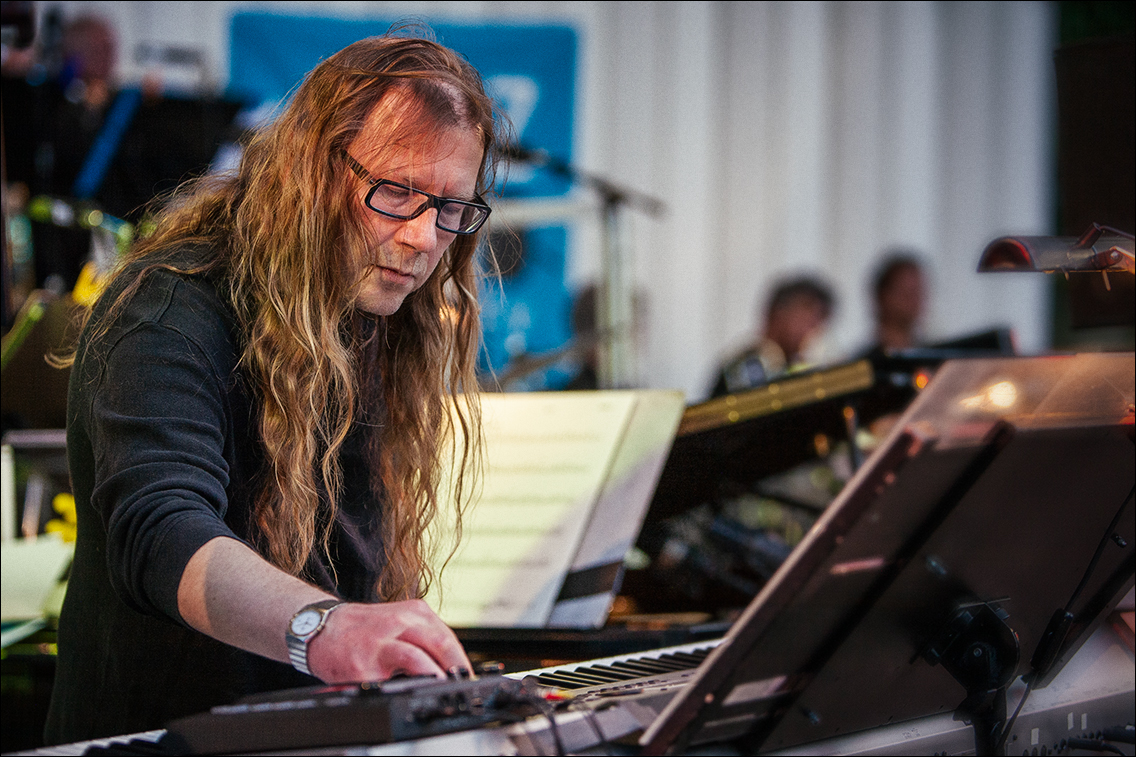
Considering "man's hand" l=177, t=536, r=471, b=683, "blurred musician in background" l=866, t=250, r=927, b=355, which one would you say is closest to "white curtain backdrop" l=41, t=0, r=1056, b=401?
"blurred musician in background" l=866, t=250, r=927, b=355

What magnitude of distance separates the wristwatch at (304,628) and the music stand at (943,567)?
254mm

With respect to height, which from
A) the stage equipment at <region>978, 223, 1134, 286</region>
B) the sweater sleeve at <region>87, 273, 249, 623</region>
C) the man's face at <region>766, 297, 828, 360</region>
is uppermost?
the stage equipment at <region>978, 223, 1134, 286</region>

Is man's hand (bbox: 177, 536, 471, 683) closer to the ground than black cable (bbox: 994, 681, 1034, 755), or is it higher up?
higher up

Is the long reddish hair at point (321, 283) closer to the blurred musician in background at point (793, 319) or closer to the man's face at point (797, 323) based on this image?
the blurred musician in background at point (793, 319)

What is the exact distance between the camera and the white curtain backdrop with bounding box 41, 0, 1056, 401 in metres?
5.15

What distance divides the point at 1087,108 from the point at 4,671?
1.93 m

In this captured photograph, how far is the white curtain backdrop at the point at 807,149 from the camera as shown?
515 centimetres

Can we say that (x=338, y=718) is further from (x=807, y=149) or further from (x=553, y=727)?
(x=807, y=149)

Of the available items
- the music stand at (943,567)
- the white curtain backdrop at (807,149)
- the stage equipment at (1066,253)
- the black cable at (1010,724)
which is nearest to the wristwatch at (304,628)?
the music stand at (943,567)

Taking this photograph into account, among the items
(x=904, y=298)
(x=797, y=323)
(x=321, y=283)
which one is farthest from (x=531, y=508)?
(x=904, y=298)

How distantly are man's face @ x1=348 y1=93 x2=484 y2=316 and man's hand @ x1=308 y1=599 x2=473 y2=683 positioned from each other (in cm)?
51

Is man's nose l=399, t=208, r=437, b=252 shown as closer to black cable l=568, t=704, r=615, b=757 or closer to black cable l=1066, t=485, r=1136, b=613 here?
black cable l=568, t=704, r=615, b=757

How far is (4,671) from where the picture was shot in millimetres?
1522

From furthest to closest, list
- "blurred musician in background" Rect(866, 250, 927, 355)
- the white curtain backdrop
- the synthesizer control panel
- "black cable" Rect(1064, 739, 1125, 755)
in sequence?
the white curtain backdrop → "blurred musician in background" Rect(866, 250, 927, 355) → "black cable" Rect(1064, 739, 1125, 755) → the synthesizer control panel
